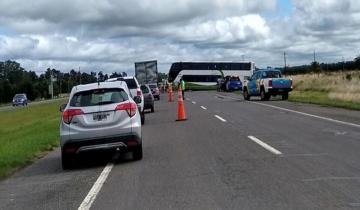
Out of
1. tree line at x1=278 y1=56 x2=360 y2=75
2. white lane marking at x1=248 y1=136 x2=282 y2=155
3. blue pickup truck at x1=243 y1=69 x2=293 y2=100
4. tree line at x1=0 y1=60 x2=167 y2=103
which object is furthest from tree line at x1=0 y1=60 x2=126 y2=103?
white lane marking at x1=248 y1=136 x2=282 y2=155

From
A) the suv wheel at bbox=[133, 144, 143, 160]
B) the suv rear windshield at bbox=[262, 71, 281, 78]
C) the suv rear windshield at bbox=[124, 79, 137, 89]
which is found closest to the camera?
the suv wheel at bbox=[133, 144, 143, 160]

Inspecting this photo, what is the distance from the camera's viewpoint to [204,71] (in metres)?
92.2

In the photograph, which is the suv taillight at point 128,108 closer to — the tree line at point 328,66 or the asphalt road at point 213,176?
the asphalt road at point 213,176

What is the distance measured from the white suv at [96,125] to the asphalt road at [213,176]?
0.45 m

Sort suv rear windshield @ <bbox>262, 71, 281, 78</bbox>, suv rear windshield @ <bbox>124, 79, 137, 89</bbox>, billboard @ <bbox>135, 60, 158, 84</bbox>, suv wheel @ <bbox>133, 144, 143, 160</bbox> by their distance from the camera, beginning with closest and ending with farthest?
suv wheel @ <bbox>133, 144, 143, 160</bbox>
suv rear windshield @ <bbox>124, 79, 137, 89</bbox>
suv rear windshield @ <bbox>262, 71, 281, 78</bbox>
billboard @ <bbox>135, 60, 158, 84</bbox>

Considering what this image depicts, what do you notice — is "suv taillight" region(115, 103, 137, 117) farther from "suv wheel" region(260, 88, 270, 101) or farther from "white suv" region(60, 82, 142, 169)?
"suv wheel" region(260, 88, 270, 101)

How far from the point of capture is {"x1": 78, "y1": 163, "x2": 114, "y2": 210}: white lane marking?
26.8ft

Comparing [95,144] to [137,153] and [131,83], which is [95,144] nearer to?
[137,153]

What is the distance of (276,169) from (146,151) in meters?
4.55

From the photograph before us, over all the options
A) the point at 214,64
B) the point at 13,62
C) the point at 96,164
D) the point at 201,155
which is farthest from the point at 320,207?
the point at 13,62

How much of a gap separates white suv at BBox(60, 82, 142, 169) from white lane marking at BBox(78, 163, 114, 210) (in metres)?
0.60

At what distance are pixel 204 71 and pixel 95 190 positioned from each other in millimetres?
83409

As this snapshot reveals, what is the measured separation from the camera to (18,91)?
132 m

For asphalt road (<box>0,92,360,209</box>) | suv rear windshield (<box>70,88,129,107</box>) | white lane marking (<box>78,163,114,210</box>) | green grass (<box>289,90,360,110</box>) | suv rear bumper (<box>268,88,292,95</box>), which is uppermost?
suv rear windshield (<box>70,88,129,107</box>)
